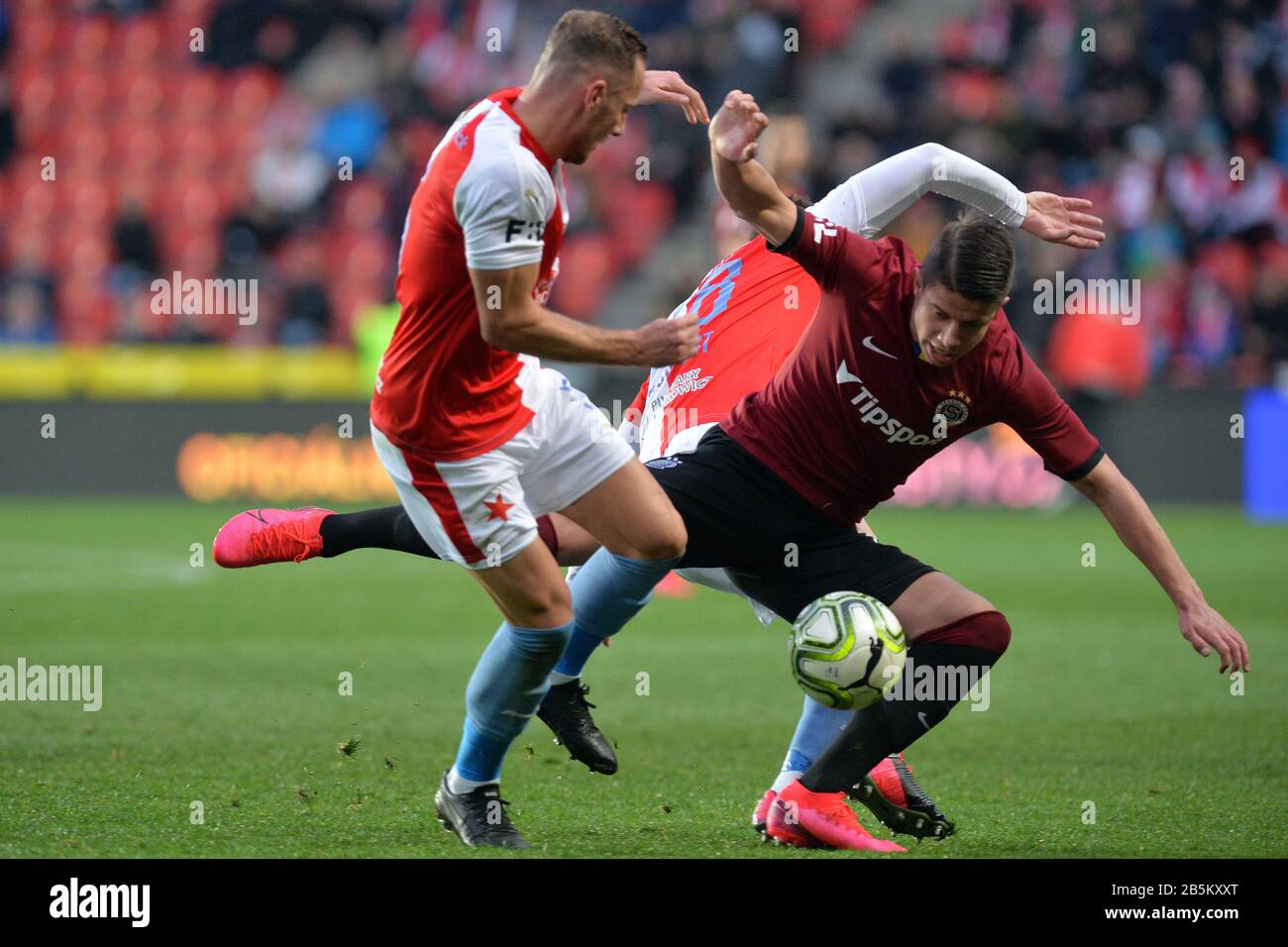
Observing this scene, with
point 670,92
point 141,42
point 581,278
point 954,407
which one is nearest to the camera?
point 954,407

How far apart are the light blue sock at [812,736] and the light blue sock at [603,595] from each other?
0.65m

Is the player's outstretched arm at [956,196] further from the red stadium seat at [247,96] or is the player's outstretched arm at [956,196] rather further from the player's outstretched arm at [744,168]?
the red stadium seat at [247,96]

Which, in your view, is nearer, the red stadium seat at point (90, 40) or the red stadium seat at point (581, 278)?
the red stadium seat at point (581, 278)

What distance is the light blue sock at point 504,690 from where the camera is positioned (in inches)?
199

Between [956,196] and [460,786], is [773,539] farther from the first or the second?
[956,196]

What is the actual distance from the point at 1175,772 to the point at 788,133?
9.70ft

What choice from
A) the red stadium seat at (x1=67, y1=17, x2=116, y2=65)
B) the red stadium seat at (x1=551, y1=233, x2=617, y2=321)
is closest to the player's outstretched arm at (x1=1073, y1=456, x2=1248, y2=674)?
the red stadium seat at (x1=551, y1=233, x2=617, y2=321)

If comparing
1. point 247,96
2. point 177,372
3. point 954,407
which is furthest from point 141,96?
point 954,407

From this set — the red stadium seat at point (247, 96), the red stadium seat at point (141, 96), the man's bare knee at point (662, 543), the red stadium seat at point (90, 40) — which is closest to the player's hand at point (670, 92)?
the man's bare knee at point (662, 543)

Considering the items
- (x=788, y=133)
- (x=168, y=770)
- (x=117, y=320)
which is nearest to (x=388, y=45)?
(x=117, y=320)

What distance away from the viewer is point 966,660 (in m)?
5.12

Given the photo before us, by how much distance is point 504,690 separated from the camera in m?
5.11

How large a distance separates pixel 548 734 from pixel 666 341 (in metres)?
3.10

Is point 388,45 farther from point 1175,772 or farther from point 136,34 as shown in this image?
point 1175,772
